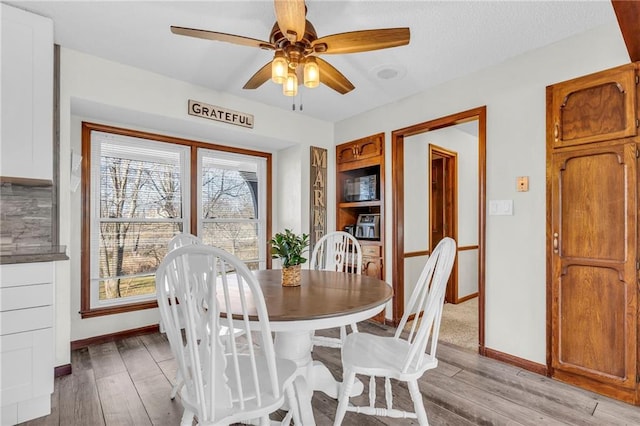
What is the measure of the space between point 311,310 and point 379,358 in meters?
0.47

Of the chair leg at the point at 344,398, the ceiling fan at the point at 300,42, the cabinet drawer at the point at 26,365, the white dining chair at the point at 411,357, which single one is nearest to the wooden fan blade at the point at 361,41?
the ceiling fan at the point at 300,42

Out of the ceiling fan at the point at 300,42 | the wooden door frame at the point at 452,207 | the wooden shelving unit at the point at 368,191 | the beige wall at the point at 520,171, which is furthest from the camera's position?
the wooden door frame at the point at 452,207

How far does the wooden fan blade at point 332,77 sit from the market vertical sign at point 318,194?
172 centimetres

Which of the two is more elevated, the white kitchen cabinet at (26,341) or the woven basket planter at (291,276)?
the woven basket planter at (291,276)

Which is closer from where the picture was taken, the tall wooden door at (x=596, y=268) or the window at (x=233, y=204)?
the tall wooden door at (x=596, y=268)

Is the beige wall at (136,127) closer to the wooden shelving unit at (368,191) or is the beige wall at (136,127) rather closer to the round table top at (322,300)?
the wooden shelving unit at (368,191)

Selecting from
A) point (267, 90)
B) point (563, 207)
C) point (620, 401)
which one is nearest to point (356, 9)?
point (267, 90)

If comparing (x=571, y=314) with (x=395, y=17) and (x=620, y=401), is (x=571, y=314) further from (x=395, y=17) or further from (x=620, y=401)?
(x=395, y=17)

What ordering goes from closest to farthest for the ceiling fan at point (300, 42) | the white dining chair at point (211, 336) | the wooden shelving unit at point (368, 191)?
the white dining chair at point (211, 336)
the ceiling fan at point (300, 42)
the wooden shelving unit at point (368, 191)

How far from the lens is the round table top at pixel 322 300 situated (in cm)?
134

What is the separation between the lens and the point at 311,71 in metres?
1.80

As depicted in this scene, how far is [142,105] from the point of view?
2.79 metres

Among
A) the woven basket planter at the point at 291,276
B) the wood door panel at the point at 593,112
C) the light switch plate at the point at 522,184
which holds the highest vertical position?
the wood door panel at the point at 593,112

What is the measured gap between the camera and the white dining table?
53.2 inches
